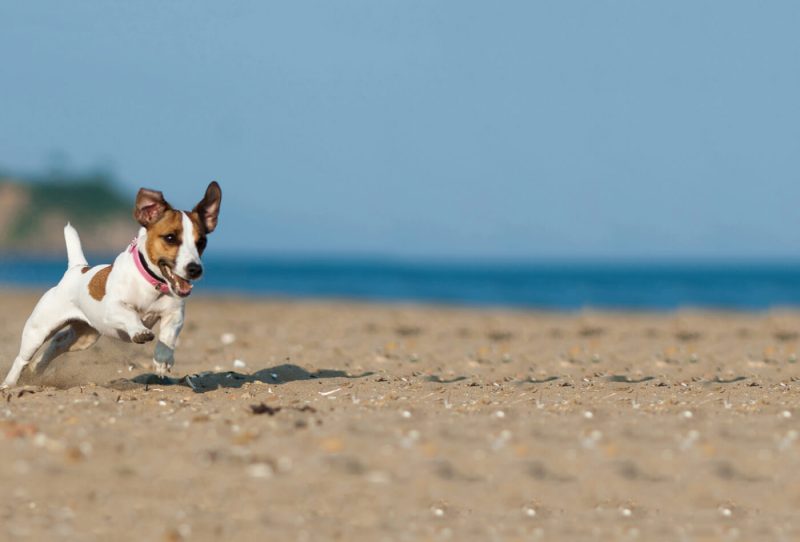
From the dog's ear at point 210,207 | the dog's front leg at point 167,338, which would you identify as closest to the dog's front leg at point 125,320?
the dog's front leg at point 167,338

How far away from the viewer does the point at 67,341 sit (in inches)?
330

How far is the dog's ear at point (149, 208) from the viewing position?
732cm

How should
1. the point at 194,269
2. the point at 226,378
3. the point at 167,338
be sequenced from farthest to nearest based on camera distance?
the point at 226,378
the point at 167,338
the point at 194,269

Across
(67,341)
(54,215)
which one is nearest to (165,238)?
(67,341)

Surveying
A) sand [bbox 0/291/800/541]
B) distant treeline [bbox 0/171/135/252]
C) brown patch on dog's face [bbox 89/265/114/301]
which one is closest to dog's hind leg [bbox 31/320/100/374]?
sand [bbox 0/291/800/541]

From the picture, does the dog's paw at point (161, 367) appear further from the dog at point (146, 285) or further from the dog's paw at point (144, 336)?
the dog's paw at point (144, 336)

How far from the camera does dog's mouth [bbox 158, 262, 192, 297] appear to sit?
7211 millimetres

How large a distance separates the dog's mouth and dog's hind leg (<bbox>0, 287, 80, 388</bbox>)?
1.14 m

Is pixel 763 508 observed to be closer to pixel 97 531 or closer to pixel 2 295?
pixel 97 531

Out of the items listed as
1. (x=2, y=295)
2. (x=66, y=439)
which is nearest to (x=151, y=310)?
(x=66, y=439)

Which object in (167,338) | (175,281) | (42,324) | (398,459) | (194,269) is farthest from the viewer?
(42,324)

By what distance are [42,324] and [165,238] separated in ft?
5.48

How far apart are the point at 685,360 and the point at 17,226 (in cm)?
14218

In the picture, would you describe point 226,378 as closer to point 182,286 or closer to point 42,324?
point 182,286
